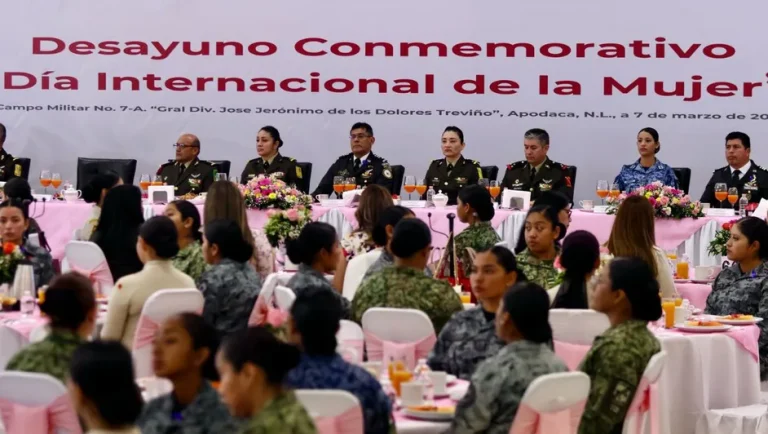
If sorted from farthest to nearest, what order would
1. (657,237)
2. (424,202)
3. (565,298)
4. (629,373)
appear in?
(424,202), (657,237), (565,298), (629,373)

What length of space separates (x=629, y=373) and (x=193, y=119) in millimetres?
8420

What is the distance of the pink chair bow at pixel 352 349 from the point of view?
4.32 metres

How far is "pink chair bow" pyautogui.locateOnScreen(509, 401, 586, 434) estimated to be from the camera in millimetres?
3836

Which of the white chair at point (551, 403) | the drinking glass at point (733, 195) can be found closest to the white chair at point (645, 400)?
the white chair at point (551, 403)

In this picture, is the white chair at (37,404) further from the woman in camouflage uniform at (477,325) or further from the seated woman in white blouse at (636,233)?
the seated woman in white blouse at (636,233)

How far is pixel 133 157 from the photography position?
1239cm

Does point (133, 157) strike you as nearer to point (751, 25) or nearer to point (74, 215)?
point (74, 215)

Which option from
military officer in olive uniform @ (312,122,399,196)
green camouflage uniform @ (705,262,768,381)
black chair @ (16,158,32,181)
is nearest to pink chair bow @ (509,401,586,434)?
green camouflage uniform @ (705,262,768,381)

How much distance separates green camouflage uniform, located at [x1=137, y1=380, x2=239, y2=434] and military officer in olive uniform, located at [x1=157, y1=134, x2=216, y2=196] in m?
7.19

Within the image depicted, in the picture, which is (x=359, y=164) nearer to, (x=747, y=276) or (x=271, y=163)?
(x=271, y=163)

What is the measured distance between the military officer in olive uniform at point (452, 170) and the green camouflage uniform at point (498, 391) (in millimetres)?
6542

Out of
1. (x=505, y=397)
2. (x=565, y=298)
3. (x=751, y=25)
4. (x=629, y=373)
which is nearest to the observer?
(x=505, y=397)

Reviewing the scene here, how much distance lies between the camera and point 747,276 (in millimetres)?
6676

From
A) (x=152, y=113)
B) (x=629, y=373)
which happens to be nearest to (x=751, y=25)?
(x=152, y=113)
